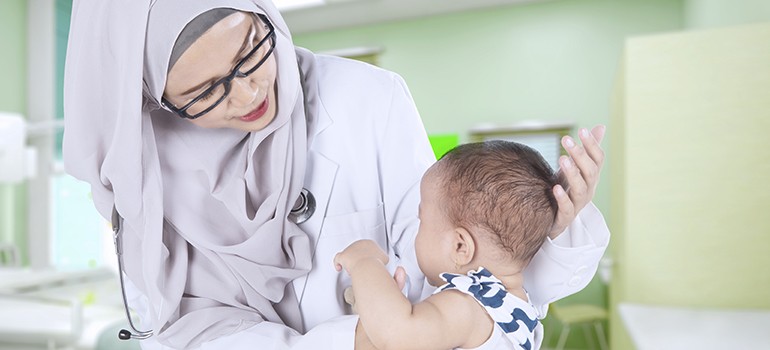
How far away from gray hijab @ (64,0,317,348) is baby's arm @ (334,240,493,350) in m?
0.17

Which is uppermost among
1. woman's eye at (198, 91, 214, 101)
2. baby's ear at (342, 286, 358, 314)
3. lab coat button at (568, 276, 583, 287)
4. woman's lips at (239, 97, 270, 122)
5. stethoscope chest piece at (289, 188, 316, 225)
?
woman's eye at (198, 91, 214, 101)

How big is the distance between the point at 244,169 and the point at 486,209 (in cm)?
36

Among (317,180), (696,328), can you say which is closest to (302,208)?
(317,180)

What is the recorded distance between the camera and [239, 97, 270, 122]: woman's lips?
0.75 meters

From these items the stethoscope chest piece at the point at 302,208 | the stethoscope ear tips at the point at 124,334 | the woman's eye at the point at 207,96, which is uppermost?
the woman's eye at the point at 207,96

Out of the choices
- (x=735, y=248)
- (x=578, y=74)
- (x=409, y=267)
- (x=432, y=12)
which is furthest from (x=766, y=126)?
(x=432, y=12)

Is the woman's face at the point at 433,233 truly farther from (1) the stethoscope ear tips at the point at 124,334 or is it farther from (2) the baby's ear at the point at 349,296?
(1) the stethoscope ear tips at the point at 124,334

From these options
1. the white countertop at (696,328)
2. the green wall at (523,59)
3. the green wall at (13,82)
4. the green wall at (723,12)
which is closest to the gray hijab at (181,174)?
the white countertop at (696,328)

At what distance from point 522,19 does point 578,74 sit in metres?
0.63

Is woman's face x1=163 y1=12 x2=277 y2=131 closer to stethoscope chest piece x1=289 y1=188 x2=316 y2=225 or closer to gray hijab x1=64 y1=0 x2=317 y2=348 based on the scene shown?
gray hijab x1=64 y1=0 x2=317 y2=348

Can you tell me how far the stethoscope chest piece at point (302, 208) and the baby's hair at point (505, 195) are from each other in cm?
21

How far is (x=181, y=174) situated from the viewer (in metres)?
0.82

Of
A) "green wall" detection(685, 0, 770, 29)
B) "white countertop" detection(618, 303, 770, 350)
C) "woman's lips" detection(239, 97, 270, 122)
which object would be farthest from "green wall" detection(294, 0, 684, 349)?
"woman's lips" detection(239, 97, 270, 122)

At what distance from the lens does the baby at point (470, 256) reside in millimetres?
681
